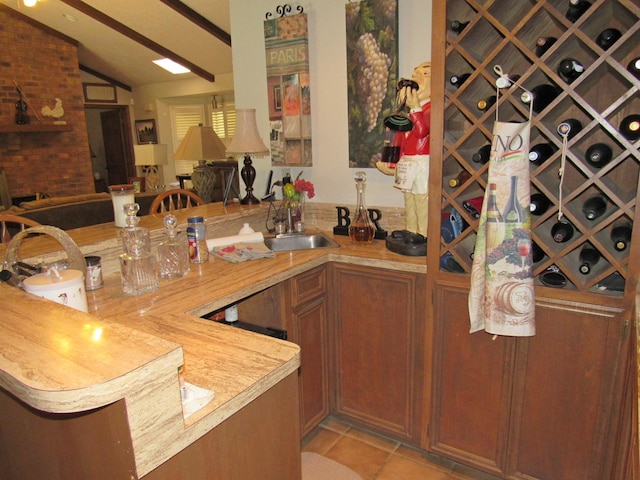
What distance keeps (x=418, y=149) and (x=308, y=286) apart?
2.61 feet

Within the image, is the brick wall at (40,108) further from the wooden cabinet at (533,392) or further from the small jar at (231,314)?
the wooden cabinet at (533,392)

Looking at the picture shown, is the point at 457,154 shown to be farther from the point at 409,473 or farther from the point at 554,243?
the point at 409,473

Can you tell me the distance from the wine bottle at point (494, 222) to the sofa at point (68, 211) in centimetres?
329

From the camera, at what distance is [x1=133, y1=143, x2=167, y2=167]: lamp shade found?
630 cm

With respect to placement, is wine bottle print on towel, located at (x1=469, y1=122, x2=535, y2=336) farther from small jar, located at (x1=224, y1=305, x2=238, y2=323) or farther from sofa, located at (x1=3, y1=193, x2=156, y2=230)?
sofa, located at (x1=3, y1=193, x2=156, y2=230)

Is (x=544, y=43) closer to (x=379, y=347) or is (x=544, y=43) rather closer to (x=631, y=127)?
(x=631, y=127)

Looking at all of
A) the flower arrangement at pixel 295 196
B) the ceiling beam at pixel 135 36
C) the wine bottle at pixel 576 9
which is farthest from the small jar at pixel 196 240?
the ceiling beam at pixel 135 36

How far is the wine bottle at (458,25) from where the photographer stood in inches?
65.9

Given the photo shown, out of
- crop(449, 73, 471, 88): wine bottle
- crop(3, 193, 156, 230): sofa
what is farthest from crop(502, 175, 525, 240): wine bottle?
crop(3, 193, 156, 230): sofa

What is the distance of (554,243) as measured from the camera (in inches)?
68.3

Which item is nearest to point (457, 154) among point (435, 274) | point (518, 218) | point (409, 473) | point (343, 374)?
point (518, 218)

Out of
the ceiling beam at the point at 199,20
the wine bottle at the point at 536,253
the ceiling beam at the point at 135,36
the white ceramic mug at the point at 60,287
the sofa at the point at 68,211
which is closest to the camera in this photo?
the white ceramic mug at the point at 60,287

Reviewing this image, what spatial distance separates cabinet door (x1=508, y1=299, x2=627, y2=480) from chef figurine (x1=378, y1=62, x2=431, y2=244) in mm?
667

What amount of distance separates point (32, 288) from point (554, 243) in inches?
68.7
